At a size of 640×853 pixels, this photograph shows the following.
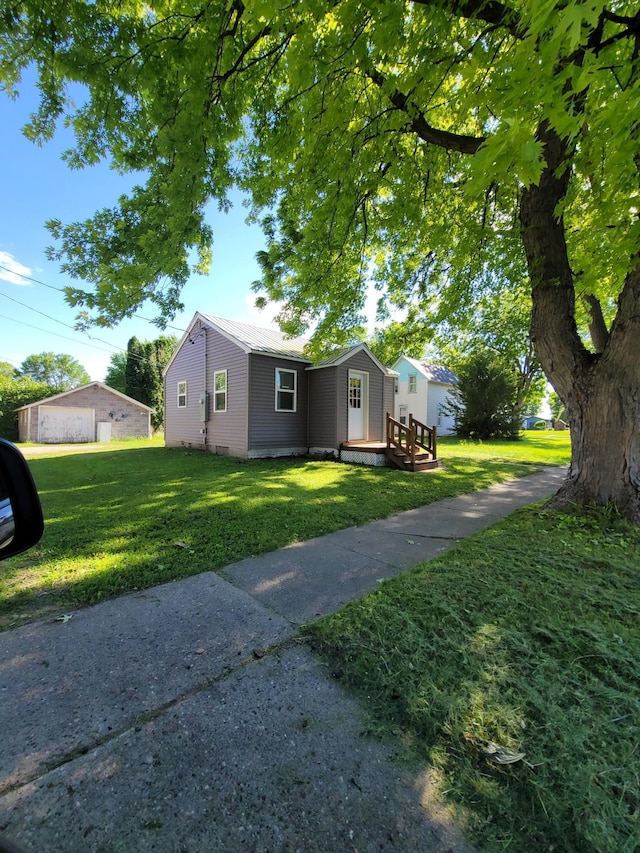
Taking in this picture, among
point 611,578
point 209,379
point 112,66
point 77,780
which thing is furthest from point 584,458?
point 209,379

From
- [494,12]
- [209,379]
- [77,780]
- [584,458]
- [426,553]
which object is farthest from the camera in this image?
[209,379]

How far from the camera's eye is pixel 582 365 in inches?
194

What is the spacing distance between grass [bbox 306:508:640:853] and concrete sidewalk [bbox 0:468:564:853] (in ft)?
0.59

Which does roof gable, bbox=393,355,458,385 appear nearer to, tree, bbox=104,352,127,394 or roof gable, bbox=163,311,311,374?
roof gable, bbox=163,311,311,374

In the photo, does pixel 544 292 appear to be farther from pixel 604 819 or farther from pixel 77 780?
pixel 77 780

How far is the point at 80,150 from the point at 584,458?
7126 mm

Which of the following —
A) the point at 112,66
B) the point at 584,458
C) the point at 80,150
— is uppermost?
the point at 112,66

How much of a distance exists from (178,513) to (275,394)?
6991mm

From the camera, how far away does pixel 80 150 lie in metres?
3.93

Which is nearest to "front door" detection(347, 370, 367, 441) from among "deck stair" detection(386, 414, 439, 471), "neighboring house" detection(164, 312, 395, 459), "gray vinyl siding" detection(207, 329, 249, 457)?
"neighboring house" detection(164, 312, 395, 459)

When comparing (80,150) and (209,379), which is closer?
(80,150)

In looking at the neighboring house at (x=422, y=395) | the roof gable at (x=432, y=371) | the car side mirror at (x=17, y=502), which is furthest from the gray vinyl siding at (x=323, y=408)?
the roof gable at (x=432, y=371)

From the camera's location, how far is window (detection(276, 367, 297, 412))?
12109 millimetres

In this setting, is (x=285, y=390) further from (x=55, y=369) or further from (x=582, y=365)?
(x=55, y=369)
